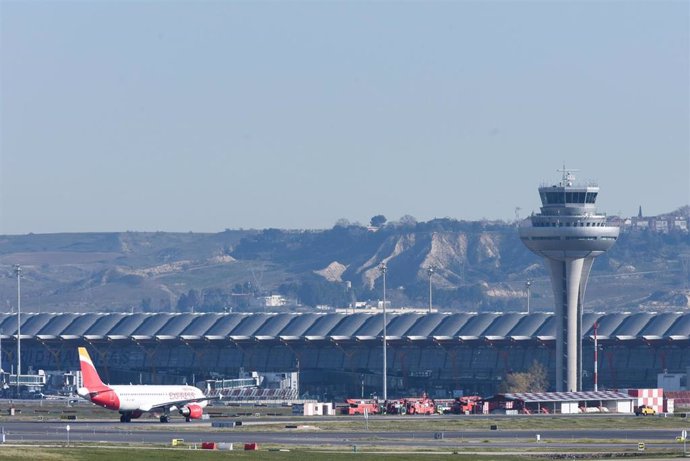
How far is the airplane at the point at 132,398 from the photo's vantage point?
151 m

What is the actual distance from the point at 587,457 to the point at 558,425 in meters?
42.0

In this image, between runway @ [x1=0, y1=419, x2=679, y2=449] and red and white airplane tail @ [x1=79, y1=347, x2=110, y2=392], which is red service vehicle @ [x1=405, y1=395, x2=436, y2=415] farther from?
red and white airplane tail @ [x1=79, y1=347, x2=110, y2=392]

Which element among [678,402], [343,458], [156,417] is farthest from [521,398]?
[343,458]

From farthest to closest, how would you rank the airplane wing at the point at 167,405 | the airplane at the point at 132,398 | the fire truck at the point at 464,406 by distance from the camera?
the fire truck at the point at 464,406
the airplane wing at the point at 167,405
the airplane at the point at 132,398

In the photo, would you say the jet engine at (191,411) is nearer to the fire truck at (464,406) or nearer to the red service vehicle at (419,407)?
the red service vehicle at (419,407)

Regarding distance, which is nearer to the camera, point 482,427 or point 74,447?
point 74,447

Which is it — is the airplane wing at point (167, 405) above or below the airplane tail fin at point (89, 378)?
below

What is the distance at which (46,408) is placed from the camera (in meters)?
187

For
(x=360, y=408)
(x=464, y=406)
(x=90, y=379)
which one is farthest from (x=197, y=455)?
(x=464, y=406)

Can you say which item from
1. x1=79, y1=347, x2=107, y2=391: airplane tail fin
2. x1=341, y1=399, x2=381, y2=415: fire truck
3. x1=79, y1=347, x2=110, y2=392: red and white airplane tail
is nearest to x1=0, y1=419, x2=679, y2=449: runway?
x1=79, y1=347, x2=110, y2=392: red and white airplane tail

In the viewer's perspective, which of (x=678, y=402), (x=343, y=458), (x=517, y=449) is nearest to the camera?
(x=343, y=458)

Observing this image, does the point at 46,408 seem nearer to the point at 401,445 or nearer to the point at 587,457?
the point at 401,445

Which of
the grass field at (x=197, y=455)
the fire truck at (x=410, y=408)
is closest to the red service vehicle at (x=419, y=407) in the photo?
the fire truck at (x=410, y=408)

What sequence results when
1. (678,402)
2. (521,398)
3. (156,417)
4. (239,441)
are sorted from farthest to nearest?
1. (678,402)
2. (521,398)
3. (156,417)
4. (239,441)
